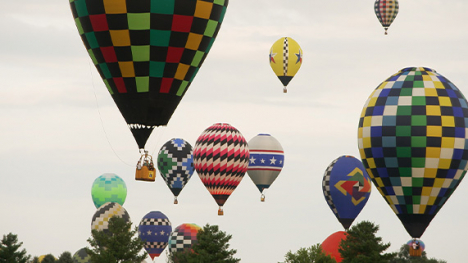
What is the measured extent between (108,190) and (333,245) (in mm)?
21724

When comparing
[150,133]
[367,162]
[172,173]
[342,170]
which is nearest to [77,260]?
[172,173]

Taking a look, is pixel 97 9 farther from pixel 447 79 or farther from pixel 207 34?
pixel 447 79

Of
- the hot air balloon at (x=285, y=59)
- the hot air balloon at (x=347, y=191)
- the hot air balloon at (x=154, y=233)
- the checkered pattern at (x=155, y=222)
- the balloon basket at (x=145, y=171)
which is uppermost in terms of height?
the hot air balloon at (x=285, y=59)

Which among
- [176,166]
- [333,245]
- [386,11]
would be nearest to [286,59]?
[386,11]

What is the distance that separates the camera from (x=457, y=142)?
122ft

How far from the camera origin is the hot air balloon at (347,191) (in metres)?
48.1

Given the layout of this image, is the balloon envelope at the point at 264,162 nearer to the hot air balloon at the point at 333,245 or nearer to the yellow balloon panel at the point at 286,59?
the yellow balloon panel at the point at 286,59

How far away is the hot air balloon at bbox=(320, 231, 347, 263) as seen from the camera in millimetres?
43188

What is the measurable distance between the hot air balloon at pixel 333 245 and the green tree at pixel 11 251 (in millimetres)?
12979

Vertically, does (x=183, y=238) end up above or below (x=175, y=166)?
below

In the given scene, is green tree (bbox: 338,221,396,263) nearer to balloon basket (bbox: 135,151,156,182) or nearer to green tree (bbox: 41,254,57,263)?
balloon basket (bbox: 135,151,156,182)

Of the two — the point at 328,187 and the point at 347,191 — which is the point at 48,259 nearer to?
the point at 328,187

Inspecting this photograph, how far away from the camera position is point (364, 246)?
3747 cm

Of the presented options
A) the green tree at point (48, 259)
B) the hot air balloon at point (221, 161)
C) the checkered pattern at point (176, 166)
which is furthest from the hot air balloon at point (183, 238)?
the green tree at point (48, 259)
